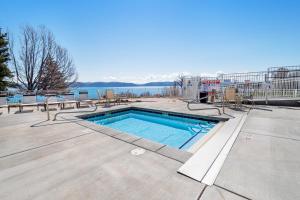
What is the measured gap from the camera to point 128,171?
2016 millimetres

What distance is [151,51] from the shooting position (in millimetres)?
14266

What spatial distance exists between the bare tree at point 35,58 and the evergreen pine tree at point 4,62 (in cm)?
52

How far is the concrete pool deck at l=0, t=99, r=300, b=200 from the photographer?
159cm

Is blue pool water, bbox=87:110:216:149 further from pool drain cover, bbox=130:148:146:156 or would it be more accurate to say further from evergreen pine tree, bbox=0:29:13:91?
evergreen pine tree, bbox=0:29:13:91

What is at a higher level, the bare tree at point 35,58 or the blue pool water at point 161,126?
the bare tree at point 35,58

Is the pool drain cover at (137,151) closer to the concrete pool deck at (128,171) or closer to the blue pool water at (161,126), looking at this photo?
the concrete pool deck at (128,171)

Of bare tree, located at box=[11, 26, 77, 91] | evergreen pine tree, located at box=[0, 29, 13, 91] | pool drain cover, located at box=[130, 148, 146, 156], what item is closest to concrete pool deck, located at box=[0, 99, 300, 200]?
pool drain cover, located at box=[130, 148, 146, 156]

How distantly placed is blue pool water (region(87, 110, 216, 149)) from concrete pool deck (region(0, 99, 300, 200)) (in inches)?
67.0

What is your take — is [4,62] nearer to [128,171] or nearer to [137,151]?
[137,151]

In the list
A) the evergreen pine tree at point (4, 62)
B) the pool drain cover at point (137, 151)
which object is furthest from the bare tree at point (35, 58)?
the pool drain cover at point (137, 151)

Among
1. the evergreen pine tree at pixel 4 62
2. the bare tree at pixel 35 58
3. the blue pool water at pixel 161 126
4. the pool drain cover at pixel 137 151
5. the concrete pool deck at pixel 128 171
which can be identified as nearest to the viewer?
the concrete pool deck at pixel 128 171

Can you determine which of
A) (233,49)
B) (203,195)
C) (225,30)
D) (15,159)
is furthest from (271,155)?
(233,49)

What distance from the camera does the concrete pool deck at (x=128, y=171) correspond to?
1592mm

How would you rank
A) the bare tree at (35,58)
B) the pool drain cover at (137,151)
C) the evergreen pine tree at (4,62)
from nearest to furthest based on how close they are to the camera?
1. the pool drain cover at (137,151)
2. the evergreen pine tree at (4,62)
3. the bare tree at (35,58)
